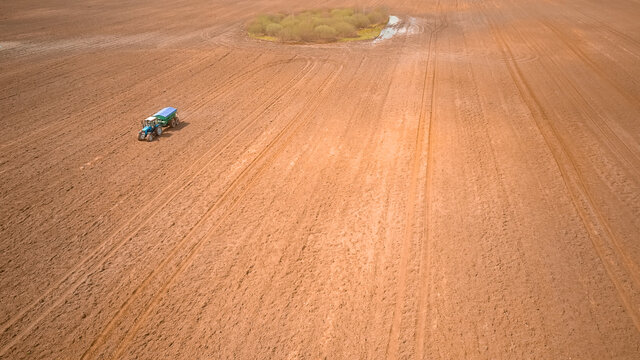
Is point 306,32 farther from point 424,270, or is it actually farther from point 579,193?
point 424,270

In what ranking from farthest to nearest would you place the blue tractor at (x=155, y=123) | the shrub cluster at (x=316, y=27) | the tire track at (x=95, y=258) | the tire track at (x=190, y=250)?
the shrub cluster at (x=316, y=27) → the blue tractor at (x=155, y=123) → the tire track at (x=95, y=258) → the tire track at (x=190, y=250)

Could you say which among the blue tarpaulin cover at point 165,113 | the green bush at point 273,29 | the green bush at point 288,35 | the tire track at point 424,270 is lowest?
the tire track at point 424,270

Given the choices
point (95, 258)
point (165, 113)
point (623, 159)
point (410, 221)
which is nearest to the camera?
point (95, 258)

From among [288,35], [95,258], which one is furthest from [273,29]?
[95,258]

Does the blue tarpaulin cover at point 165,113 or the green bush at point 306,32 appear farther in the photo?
the green bush at point 306,32

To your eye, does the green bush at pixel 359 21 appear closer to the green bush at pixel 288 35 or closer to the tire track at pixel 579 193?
the green bush at pixel 288 35

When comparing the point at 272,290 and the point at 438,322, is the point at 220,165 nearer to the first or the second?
the point at 272,290

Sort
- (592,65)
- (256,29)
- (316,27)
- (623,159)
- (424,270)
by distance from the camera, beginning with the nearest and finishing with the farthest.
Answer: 1. (424,270)
2. (623,159)
3. (592,65)
4. (316,27)
5. (256,29)

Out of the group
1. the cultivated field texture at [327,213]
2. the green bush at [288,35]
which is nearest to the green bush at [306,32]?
the green bush at [288,35]
